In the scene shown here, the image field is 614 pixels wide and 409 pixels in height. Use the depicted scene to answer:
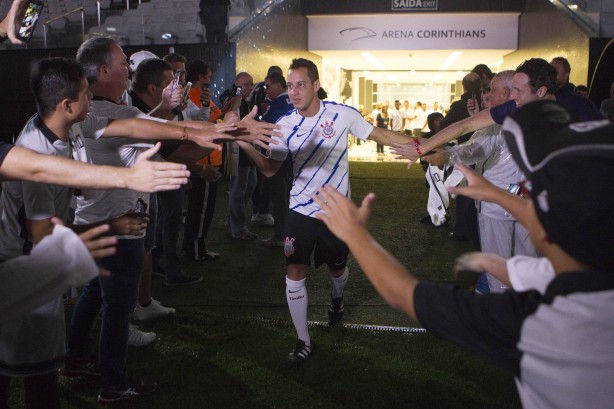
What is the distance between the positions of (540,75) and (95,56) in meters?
2.81

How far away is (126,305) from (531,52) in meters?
17.5

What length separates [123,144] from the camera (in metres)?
3.47

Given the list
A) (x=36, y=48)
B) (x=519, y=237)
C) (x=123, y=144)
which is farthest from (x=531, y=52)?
(x=123, y=144)

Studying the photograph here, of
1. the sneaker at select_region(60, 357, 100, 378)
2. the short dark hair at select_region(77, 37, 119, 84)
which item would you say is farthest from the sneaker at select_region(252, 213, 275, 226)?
the short dark hair at select_region(77, 37, 119, 84)

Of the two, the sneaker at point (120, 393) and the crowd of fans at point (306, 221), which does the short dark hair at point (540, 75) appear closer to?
the crowd of fans at point (306, 221)

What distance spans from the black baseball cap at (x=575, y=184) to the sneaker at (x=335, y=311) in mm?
3421

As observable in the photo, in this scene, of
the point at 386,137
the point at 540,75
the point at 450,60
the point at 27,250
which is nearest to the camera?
the point at 27,250

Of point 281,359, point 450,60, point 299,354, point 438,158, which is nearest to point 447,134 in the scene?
point 438,158

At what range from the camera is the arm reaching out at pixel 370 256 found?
167 centimetres

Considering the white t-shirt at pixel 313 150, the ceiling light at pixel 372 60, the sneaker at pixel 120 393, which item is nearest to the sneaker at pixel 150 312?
the sneaker at pixel 120 393

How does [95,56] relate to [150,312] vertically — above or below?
above

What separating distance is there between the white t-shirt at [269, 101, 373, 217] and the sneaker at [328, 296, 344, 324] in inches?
38.1

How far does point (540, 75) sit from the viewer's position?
374cm

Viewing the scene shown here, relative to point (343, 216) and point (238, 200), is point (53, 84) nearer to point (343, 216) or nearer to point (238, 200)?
point (343, 216)
